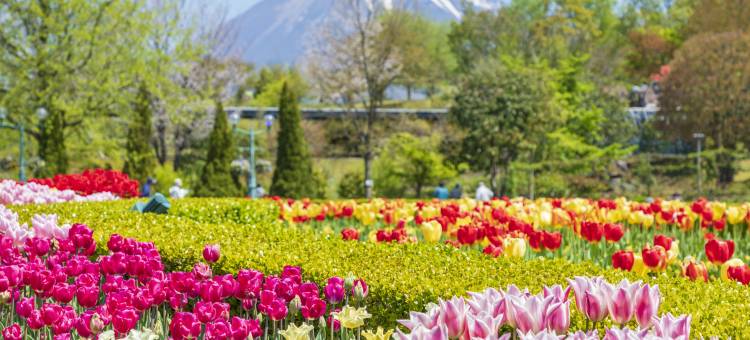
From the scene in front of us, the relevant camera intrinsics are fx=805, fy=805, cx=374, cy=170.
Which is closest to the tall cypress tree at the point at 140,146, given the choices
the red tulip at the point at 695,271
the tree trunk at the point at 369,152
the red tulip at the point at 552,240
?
the tree trunk at the point at 369,152

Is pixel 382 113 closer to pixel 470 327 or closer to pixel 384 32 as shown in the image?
pixel 384 32

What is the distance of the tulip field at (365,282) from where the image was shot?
9.23 feet

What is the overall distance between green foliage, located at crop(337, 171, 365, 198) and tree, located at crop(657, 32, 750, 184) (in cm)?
1338

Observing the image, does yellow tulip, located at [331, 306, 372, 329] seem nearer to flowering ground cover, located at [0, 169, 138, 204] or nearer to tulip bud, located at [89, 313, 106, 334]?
tulip bud, located at [89, 313, 106, 334]

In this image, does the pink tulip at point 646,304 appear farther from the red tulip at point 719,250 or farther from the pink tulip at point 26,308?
the red tulip at point 719,250

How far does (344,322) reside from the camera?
3086 millimetres

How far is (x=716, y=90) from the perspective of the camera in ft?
104

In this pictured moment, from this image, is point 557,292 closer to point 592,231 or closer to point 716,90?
point 592,231

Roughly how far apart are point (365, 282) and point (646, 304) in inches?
63.1

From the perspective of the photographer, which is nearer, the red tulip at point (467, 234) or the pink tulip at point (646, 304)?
the pink tulip at point (646, 304)

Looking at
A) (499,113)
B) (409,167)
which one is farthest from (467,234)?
(409,167)

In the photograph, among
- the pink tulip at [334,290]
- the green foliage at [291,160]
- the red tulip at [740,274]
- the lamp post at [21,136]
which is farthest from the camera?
the green foliage at [291,160]

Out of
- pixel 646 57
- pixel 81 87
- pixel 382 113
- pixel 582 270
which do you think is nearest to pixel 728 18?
pixel 646 57

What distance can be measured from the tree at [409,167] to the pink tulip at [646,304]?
27.7 meters
